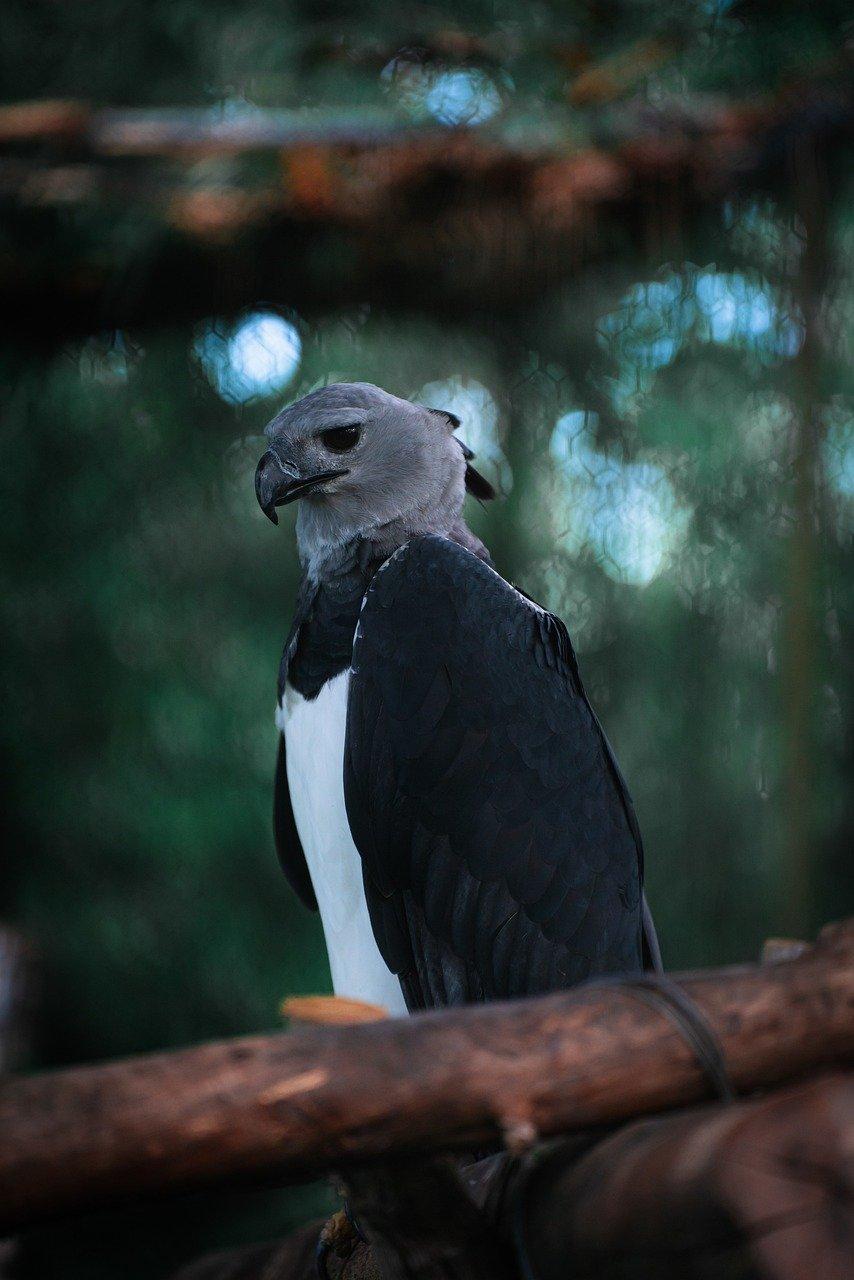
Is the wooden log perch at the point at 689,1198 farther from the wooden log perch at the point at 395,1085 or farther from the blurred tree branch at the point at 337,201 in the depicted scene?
the blurred tree branch at the point at 337,201

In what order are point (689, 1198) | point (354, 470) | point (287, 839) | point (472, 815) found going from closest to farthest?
point (689, 1198), point (472, 815), point (354, 470), point (287, 839)

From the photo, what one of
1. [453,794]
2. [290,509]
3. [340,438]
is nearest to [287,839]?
[453,794]

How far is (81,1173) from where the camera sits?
1.56ft

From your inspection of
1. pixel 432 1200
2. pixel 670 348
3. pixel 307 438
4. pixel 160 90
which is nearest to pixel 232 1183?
pixel 432 1200

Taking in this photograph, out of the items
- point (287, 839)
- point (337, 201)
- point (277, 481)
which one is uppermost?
point (337, 201)

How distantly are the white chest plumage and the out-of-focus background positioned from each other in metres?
1.24

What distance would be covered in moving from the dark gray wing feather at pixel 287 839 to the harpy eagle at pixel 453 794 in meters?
0.13

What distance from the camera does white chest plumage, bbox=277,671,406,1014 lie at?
1177 mm

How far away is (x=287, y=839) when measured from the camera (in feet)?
4.65

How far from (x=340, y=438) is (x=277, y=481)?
98mm

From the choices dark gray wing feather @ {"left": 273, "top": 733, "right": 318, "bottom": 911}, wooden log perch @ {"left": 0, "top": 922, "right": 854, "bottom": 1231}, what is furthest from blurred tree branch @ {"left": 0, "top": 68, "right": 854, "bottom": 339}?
wooden log perch @ {"left": 0, "top": 922, "right": 854, "bottom": 1231}

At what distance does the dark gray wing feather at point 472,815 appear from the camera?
1.07 m

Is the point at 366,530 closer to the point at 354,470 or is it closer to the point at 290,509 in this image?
the point at 354,470

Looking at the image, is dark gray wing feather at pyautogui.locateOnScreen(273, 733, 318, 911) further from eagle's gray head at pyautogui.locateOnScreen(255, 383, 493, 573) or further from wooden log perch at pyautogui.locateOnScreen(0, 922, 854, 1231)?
wooden log perch at pyautogui.locateOnScreen(0, 922, 854, 1231)
